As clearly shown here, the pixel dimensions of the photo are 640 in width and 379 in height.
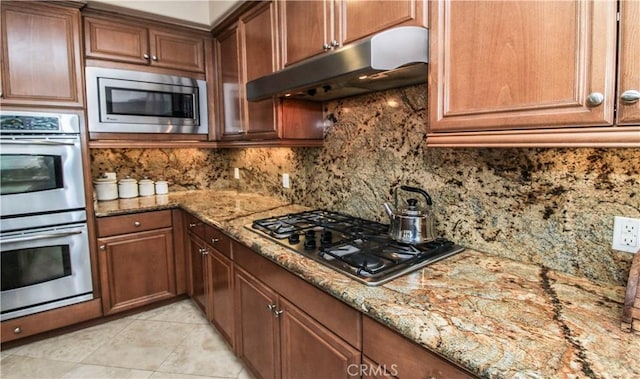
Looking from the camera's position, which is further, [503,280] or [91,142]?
[91,142]

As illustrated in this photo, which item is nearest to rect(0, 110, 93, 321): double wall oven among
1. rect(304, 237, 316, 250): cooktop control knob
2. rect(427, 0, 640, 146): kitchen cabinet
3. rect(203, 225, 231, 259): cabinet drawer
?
rect(203, 225, 231, 259): cabinet drawer

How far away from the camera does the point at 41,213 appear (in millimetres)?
2229

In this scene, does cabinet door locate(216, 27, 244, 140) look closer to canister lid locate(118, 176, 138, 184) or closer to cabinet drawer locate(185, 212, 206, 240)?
cabinet drawer locate(185, 212, 206, 240)

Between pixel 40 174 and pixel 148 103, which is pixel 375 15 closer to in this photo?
pixel 148 103

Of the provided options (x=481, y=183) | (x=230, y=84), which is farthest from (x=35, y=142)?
(x=481, y=183)

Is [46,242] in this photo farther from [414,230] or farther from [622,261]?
[622,261]

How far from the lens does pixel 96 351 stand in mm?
2260

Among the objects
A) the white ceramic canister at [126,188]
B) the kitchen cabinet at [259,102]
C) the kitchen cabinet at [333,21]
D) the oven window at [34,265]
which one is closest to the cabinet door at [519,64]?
the kitchen cabinet at [333,21]

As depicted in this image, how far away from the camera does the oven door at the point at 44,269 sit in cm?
218

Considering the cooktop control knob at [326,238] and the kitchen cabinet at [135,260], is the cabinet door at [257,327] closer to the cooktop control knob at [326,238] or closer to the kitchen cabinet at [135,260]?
the cooktop control knob at [326,238]

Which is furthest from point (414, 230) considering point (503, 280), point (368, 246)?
point (503, 280)

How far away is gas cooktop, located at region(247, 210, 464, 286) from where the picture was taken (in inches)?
47.7

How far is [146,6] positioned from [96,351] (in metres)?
2.43

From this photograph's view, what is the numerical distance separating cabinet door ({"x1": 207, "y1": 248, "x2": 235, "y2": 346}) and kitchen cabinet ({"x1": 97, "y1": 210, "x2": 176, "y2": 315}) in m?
0.64
